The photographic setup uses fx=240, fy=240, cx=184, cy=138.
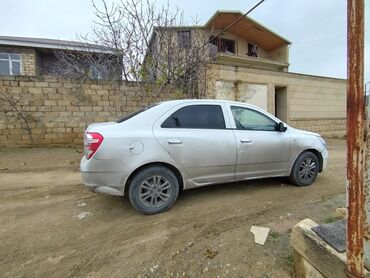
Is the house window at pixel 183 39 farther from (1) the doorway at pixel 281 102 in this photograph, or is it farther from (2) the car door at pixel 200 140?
(2) the car door at pixel 200 140

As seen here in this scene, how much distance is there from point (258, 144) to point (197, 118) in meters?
1.10

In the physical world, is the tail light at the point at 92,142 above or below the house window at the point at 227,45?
below

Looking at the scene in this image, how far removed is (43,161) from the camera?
6.97 metres

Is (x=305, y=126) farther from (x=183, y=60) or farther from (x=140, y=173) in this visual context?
(x=140, y=173)

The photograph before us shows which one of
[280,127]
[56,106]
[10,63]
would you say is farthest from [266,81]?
[10,63]

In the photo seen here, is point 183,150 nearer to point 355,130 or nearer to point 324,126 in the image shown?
point 355,130

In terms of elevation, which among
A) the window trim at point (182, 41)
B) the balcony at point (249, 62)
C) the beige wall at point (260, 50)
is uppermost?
the beige wall at point (260, 50)

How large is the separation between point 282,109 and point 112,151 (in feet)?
44.0

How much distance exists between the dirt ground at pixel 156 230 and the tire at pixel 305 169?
148 mm

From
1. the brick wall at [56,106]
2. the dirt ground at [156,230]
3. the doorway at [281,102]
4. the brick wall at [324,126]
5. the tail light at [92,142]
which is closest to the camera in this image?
the dirt ground at [156,230]

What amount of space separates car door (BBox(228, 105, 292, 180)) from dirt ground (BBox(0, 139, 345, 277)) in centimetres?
43

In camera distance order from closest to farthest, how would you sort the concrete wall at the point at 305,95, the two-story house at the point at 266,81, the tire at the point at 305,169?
the tire at the point at 305,169 → the two-story house at the point at 266,81 → the concrete wall at the point at 305,95

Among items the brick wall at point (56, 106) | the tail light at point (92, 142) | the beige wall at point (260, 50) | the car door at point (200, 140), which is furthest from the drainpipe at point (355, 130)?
the beige wall at point (260, 50)

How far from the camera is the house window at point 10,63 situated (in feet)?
45.3
